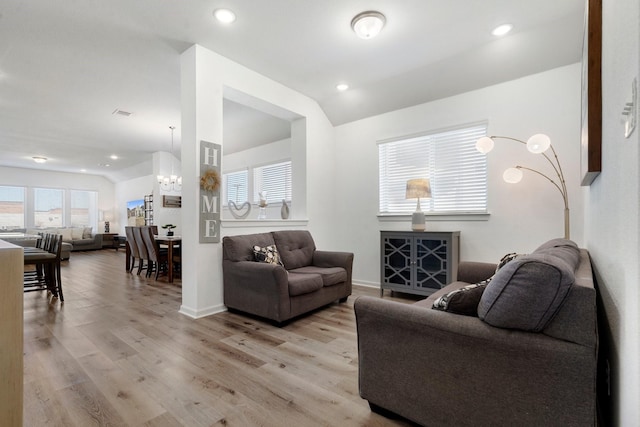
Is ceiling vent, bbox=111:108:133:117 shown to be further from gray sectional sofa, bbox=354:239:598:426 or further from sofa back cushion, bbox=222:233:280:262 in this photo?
gray sectional sofa, bbox=354:239:598:426

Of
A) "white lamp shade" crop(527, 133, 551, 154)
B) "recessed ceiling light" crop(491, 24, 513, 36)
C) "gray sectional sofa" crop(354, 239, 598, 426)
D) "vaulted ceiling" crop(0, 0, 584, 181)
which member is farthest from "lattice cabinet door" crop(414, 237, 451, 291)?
"recessed ceiling light" crop(491, 24, 513, 36)

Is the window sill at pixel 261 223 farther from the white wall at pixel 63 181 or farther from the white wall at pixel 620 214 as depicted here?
the white wall at pixel 63 181

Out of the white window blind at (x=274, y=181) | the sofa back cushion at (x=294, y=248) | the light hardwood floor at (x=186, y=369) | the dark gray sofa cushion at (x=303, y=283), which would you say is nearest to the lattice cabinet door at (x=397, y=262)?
the light hardwood floor at (x=186, y=369)

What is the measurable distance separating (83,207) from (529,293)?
14.3 metres

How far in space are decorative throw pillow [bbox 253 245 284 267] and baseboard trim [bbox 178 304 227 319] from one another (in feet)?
2.31

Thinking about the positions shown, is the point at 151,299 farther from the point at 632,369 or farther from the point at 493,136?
the point at 493,136

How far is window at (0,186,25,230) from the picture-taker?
959 centimetres

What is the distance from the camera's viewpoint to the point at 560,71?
321 centimetres

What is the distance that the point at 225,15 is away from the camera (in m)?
2.81

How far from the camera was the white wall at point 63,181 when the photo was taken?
387 inches

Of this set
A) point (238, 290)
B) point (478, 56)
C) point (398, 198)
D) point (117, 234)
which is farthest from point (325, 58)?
point (117, 234)

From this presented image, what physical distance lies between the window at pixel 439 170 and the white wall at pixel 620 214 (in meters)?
2.36

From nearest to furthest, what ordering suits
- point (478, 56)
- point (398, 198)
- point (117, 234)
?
point (478, 56), point (398, 198), point (117, 234)

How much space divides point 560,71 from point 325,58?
2.55 metres
